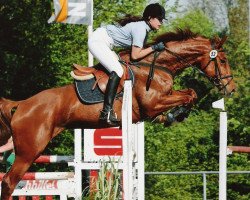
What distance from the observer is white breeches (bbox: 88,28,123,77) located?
6.81m

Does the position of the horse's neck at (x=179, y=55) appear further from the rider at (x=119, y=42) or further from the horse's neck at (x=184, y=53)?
the rider at (x=119, y=42)

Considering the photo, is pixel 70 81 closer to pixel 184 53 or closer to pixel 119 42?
pixel 184 53

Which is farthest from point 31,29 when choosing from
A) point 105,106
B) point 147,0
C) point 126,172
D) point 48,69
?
point 126,172

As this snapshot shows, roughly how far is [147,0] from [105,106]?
8660 mm

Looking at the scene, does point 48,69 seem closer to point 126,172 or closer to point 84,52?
point 84,52

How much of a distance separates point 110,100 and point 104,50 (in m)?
0.45

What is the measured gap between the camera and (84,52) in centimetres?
1390

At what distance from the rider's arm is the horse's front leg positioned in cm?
41

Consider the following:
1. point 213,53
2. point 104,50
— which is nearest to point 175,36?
point 213,53

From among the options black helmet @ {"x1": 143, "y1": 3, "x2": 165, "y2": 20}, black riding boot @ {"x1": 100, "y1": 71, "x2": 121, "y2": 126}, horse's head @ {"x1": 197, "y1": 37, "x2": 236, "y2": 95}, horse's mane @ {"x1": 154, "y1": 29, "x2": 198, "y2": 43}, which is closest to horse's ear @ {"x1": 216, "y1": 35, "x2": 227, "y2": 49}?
horse's head @ {"x1": 197, "y1": 37, "x2": 236, "y2": 95}

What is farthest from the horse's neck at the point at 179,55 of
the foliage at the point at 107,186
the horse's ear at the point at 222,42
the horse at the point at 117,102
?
the foliage at the point at 107,186

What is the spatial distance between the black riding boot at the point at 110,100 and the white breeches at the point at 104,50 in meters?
0.06

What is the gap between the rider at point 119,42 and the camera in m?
6.73

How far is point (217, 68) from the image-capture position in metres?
7.20
